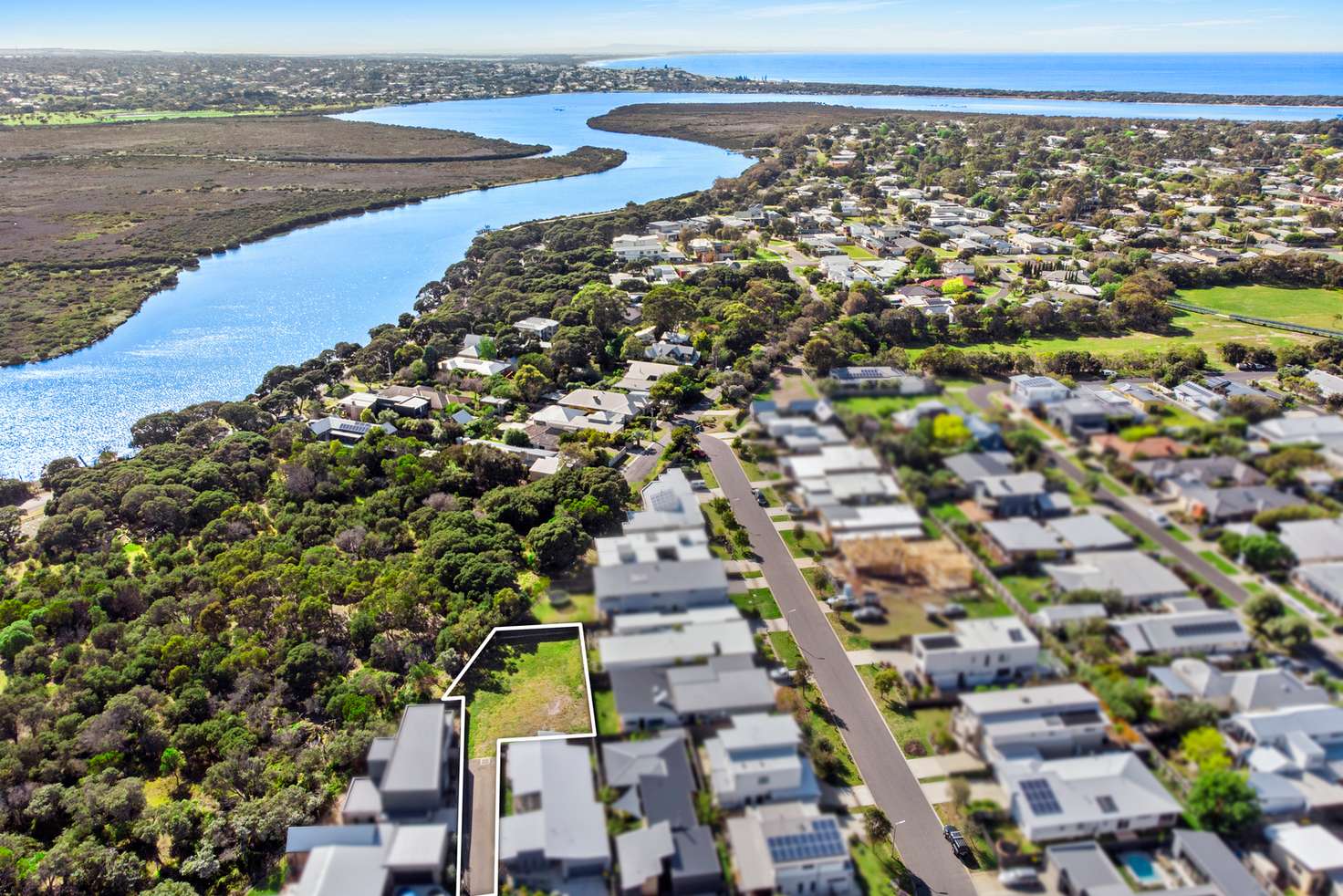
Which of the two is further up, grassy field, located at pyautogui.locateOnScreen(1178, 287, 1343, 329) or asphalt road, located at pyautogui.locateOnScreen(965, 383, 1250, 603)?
asphalt road, located at pyautogui.locateOnScreen(965, 383, 1250, 603)

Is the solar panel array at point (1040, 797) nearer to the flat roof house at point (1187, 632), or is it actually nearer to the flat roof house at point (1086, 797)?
the flat roof house at point (1086, 797)

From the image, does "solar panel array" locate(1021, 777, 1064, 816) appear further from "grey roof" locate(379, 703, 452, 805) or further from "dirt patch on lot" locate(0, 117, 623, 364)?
"dirt patch on lot" locate(0, 117, 623, 364)

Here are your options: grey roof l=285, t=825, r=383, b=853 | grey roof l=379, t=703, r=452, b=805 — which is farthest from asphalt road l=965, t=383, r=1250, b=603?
grey roof l=285, t=825, r=383, b=853

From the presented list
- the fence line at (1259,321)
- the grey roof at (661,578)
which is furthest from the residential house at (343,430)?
the fence line at (1259,321)

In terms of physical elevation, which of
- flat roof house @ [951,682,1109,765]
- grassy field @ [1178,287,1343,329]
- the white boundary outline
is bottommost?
the white boundary outline

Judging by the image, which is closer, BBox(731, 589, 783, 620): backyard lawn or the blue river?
BBox(731, 589, 783, 620): backyard lawn

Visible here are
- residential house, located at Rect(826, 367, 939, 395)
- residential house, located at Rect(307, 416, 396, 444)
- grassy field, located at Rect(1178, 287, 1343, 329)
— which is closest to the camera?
residential house, located at Rect(826, 367, 939, 395)

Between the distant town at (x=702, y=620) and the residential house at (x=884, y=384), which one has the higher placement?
the residential house at (x=884, y=384)
